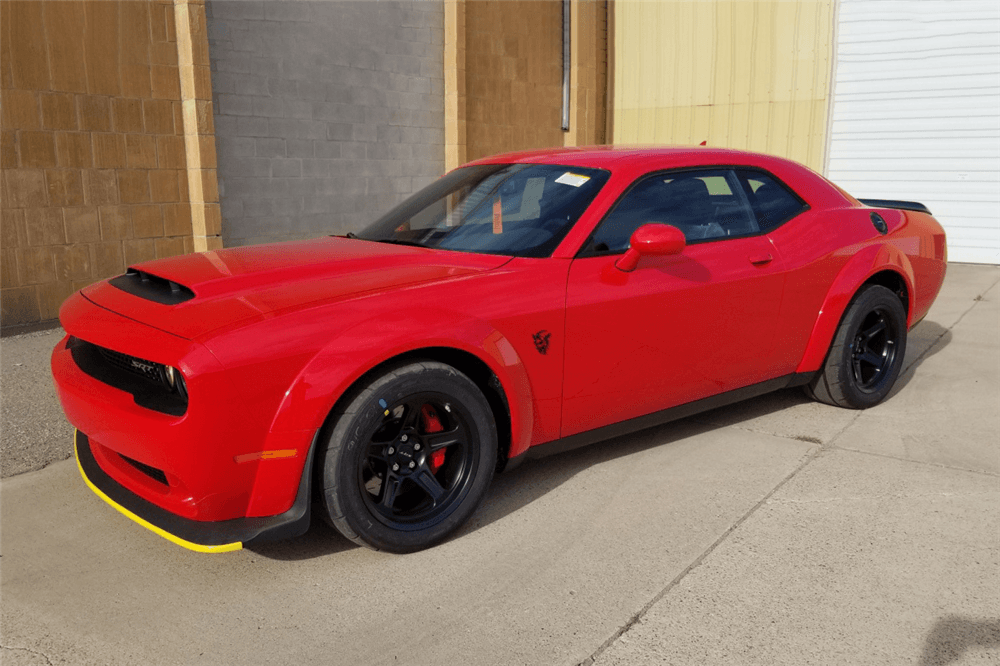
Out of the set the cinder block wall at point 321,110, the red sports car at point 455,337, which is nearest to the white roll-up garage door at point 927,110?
the cinder block wall at point 321,110

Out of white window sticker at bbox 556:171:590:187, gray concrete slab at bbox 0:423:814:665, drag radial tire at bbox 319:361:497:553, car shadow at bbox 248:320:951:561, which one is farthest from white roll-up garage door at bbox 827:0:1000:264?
drag radial tire at bbox 319:361:497:553

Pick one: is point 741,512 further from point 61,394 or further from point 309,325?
point 61,394

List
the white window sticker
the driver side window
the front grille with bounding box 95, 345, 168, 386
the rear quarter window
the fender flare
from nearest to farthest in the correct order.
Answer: the front grille with bounding box 95, 345, 168, 386 < the driver side window < the white window sticker < the rear quarter window < the fender flare

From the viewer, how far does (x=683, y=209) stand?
389 cm

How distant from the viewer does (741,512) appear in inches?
133

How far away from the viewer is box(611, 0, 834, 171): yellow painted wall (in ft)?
38.7

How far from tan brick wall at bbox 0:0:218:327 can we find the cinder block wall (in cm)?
75

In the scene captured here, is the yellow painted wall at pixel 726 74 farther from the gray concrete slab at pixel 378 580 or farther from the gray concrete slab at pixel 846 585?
the gray concrete slab at pixel 378 580

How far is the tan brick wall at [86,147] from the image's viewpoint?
6723mm

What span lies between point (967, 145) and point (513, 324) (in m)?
9.80

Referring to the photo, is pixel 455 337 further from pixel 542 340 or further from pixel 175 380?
pixel 175 380

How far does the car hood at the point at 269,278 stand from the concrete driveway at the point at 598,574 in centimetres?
92

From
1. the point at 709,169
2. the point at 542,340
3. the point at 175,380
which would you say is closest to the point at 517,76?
the point at 709,169

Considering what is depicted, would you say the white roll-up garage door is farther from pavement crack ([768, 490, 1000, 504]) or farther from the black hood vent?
the black hood vent
